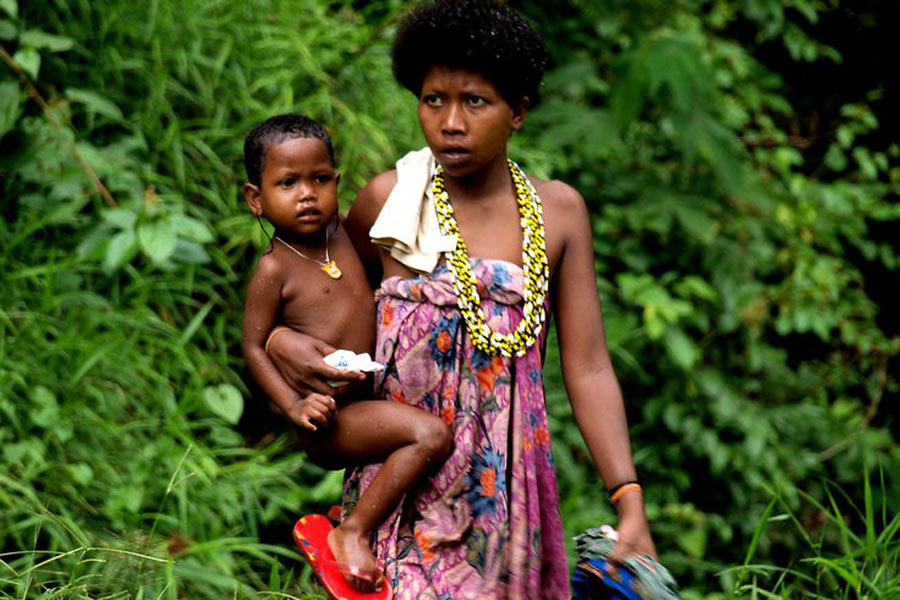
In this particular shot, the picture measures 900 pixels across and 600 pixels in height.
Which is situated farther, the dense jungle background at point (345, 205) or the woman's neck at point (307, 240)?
the dense jungle background at point (345, 205)

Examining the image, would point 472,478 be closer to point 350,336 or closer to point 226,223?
point 350,336

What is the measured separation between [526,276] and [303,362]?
44 cm

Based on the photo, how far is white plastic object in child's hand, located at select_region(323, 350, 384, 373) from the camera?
2.04m

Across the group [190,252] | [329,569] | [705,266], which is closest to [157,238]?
[190,252]

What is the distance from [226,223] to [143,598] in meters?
1.72

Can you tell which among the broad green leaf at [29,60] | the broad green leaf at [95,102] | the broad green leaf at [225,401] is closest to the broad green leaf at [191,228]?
the broad green leaf at [225,401]

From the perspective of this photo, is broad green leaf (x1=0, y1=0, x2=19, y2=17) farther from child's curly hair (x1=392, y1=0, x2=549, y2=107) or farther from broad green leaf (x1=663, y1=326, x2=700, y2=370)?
broad green leaf (x1=663, y1=326, x2=700, y2=370)

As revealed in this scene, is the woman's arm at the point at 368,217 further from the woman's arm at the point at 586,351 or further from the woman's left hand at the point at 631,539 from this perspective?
the woman's left hand at the point at 631,539


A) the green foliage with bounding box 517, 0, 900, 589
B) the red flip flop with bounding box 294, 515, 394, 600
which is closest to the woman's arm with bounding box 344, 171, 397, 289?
the red flip flop with bounding box 294, 515, 394, 600

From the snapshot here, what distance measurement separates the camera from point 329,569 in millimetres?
2057

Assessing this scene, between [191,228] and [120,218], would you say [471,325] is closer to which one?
[191,228]

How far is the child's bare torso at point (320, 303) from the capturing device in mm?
2146

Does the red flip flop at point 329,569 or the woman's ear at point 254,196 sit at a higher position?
the woman's ear at point 254,196

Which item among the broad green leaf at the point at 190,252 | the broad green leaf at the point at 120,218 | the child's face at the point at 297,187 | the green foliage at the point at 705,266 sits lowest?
the green foliage at the point at 705,266
